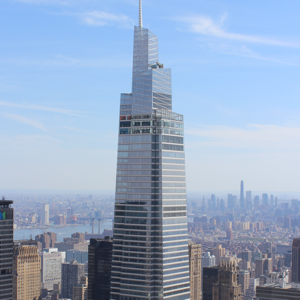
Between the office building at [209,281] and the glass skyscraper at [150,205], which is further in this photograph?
the office building at [209,281]

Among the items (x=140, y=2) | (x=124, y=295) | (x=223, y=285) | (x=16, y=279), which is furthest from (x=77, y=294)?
(x=140, y=2)

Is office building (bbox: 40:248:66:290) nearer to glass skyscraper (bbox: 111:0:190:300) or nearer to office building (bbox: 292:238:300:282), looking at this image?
office building (bbox: 292:238:300:282)

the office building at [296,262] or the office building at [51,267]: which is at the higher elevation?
the office building at [296,262]

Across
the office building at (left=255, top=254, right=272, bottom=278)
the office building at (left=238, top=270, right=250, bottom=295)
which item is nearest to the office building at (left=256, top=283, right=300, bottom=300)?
the office building at (left=238, top=270, right=250, bottom=295)

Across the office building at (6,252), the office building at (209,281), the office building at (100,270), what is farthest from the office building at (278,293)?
the office building at (6,252)

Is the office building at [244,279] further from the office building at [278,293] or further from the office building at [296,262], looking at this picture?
the office building at [278,293]

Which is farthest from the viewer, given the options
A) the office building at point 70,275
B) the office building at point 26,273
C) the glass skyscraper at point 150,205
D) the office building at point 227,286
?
the office building at point 70,275

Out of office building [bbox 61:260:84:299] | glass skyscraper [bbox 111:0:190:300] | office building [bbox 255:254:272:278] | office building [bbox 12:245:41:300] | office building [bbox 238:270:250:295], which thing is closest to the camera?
glass skyscraper [bbox 111:0:190:300]
